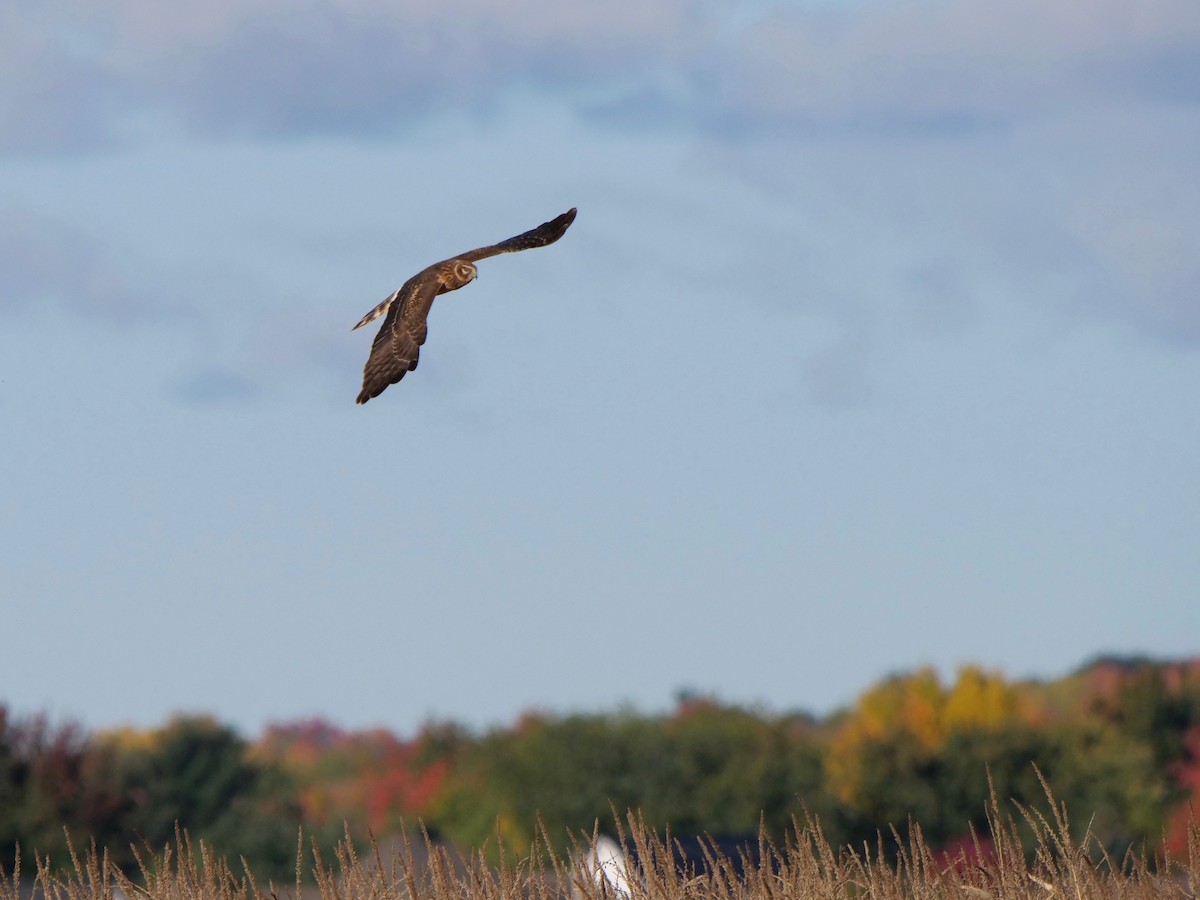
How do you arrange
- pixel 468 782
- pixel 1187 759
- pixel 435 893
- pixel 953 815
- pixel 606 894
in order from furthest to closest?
pixel 1187 759
pixel 953 815
pixel 468 782
pixel 435 893
pixel 606 894

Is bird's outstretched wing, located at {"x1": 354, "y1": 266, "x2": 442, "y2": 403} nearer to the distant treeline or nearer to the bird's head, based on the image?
the bird's head

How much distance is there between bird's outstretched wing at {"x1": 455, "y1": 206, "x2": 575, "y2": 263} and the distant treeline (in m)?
46.5

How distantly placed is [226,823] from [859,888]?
57.4 m

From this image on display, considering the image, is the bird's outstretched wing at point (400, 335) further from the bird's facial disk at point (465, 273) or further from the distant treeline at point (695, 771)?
the distant treeline at point (695, 771)

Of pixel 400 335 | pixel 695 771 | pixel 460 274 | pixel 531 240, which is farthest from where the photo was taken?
pixel 695 771

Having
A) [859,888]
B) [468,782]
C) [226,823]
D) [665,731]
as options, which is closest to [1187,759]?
[665,731]

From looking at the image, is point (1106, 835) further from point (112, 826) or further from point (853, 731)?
point (112, 826)

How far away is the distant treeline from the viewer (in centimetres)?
6681

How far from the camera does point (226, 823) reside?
68750 millimetres

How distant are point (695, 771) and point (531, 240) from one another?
57.2 metres

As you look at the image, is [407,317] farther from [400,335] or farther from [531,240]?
[531,240]

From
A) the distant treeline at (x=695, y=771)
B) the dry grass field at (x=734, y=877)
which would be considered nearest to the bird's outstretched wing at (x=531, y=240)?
the dry grass field at (x=734, y=877)

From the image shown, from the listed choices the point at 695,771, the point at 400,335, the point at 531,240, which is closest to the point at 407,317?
the point at 400,335

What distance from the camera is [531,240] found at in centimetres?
1705
